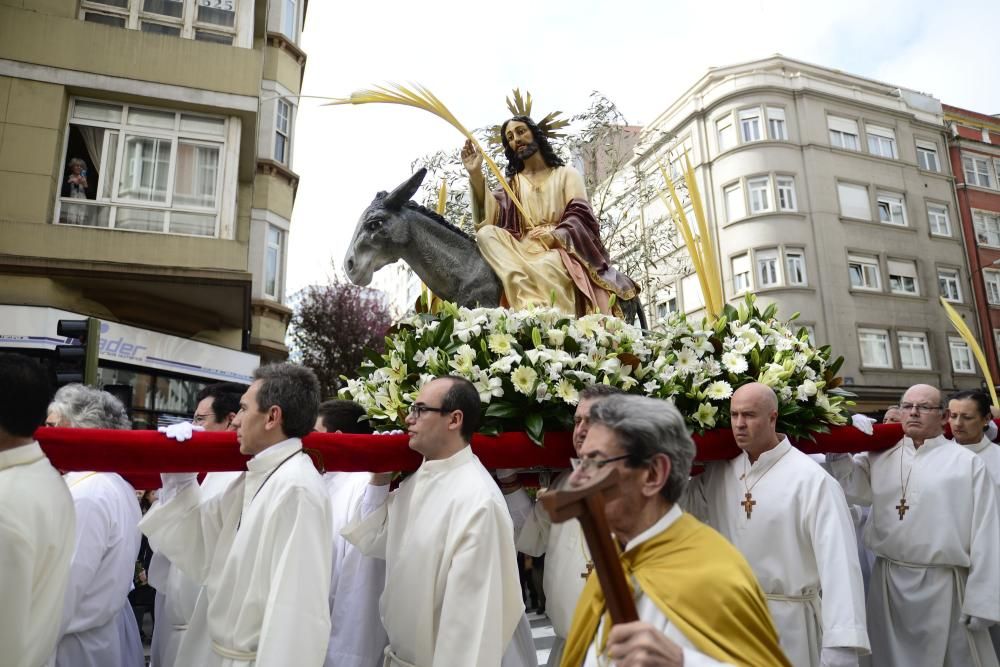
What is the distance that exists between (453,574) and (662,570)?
123cm

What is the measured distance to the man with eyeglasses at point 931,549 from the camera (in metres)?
4.66

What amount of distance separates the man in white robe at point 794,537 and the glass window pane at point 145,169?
11760mm

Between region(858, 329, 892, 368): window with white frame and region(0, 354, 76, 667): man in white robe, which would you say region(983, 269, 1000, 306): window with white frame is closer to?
region(858, 329, 892, 368): window with white frame

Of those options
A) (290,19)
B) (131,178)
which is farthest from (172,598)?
(290,19)

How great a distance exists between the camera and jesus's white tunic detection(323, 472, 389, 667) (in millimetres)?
4156

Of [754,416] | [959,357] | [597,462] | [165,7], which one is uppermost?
[165,7]

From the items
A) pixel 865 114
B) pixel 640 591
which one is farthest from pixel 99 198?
pixel 865 114

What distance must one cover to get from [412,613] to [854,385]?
1022 inches

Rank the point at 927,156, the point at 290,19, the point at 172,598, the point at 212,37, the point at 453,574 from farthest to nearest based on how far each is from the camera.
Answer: the point at 927,156
the point at 290,19
the point at 212,37
the point at 172,598
the point at 453,574

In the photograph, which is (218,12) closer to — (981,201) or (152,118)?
(152,118)

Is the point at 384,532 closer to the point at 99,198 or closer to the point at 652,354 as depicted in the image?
the point at 652,354

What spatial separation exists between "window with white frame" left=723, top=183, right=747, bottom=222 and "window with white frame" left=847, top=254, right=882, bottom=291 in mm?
4303

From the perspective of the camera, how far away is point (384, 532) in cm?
376

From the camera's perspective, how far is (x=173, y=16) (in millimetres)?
14016
